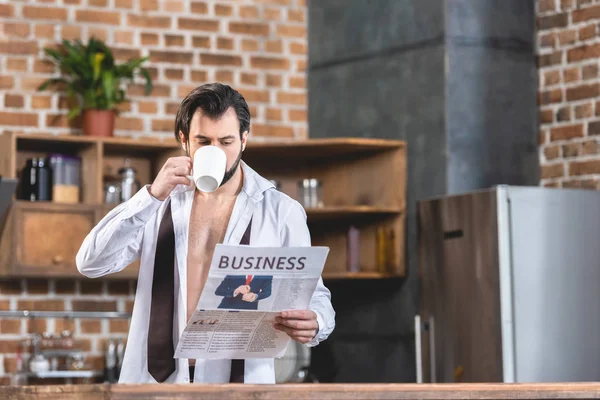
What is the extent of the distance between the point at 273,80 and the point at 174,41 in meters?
0.53

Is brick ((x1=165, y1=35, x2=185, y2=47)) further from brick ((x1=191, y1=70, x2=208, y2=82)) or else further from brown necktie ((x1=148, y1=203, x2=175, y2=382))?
brown necktie ((x1=148, y1=203, x2=175, y2=382))

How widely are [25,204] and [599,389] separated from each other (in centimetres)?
292

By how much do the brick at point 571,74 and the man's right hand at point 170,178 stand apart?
286cm

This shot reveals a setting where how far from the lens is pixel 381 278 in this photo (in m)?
4.95

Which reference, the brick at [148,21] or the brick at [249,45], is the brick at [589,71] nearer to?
the brick at [249,45]

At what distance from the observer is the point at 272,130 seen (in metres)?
5.37

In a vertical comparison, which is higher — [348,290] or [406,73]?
[406,73]

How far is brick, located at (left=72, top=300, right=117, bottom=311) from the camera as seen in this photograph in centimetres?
487

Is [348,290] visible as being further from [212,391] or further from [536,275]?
[212,391]

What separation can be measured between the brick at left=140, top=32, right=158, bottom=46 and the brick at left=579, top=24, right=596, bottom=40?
1937 millimetres

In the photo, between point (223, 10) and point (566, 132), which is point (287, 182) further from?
point (566, 132)

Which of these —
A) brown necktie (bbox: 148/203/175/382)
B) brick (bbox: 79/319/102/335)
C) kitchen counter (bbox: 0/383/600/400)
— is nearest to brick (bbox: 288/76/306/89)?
brick (bbox: 79/319/102/335)

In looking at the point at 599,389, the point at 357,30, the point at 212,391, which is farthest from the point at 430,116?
the point at 212,391

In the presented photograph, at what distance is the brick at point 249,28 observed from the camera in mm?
5332
